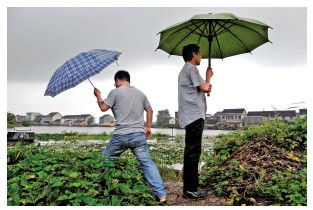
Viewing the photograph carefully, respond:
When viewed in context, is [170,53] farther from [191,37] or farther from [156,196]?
[156,196]

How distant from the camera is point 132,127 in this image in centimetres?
420

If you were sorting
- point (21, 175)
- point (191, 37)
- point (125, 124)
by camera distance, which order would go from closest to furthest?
point (125, 124) < point (21, 175) < point (191, 37)

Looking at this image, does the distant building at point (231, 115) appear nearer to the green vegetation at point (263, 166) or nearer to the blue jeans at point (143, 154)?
the green vegetation at point (263, 166)

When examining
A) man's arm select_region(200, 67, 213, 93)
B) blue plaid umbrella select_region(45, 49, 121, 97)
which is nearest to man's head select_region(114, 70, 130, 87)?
blue plaid umbrella select_region(45, 49, 121, 97)

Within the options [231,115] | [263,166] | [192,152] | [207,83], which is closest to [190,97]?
[207,83]

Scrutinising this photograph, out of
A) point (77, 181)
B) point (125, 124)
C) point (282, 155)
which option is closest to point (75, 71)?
point (125, 124)

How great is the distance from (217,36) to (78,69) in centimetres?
216

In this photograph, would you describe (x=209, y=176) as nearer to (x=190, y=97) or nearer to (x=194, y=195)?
(x=194, y=195)

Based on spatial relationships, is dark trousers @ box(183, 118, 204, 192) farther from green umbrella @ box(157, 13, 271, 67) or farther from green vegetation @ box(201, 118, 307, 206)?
green umbrella @ box(157, 13, 271, 67)

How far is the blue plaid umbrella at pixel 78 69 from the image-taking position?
4344mm

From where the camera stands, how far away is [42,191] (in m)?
3.99

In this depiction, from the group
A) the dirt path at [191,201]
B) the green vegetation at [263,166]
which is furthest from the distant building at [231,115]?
the dirt path at [191,201]

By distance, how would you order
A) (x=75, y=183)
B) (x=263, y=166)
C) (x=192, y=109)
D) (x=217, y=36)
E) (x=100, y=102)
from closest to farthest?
(x=75, y=183)
(x=192, y=109)
(x=100, y=102)
(x=263, y=166)
(x=217, y=36)
